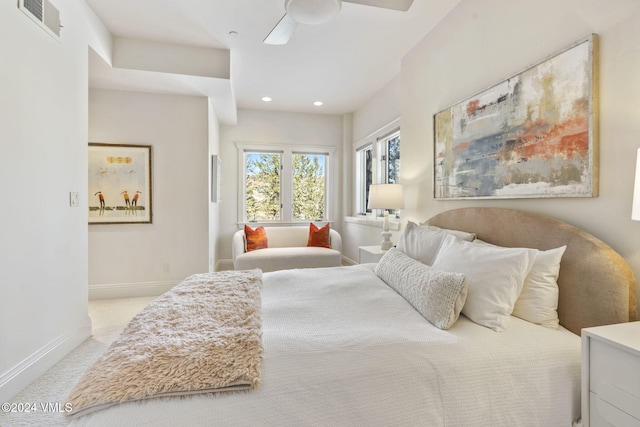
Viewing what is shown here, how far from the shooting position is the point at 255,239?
4375 millimetres

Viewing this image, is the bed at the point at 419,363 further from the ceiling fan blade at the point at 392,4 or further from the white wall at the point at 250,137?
the white wall at the point at 250,137

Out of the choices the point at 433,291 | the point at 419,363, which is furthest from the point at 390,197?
the point at 419,363

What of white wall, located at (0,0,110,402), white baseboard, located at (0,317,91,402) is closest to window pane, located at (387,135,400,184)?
white wall, located at (0,0,110,402)

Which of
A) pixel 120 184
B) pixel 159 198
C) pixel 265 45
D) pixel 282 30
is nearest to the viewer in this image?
pixel 282 30

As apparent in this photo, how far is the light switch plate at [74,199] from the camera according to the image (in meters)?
2.20

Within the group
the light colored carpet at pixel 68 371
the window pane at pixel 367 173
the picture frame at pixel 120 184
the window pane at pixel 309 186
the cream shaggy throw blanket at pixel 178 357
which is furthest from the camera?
the window pane at pixel 309 186

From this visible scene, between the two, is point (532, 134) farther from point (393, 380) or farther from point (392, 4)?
point (393, 380)

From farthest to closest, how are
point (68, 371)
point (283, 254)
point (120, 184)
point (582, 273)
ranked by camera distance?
point (283, 254) < point (120, 184) < point (68, 371) < point (582, 273)

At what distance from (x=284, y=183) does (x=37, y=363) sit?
152 inches

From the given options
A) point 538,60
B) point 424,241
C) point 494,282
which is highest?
point 538,60

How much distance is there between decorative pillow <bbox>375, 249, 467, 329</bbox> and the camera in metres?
1.30

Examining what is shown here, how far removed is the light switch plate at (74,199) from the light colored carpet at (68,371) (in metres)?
1.10

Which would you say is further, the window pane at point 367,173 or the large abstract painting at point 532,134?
the window pane at point 367,173

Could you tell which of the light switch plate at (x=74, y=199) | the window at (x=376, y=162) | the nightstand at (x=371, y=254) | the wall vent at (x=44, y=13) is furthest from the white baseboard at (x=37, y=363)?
the window at (x=376, y=162)
